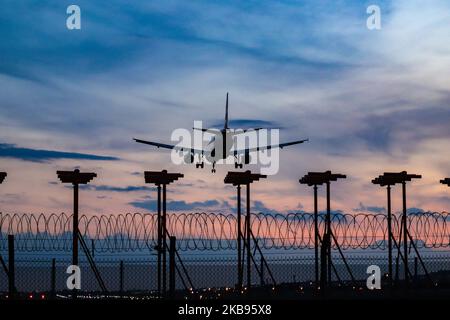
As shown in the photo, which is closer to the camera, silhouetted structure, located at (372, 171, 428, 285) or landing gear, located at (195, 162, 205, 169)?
silhouetted structure, located at (372, 171, 428, 285)

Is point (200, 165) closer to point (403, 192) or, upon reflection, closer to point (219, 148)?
point (219, 148)

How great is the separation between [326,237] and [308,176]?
20.0ft

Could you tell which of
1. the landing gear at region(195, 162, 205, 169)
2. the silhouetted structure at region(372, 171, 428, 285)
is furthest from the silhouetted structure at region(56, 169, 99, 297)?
the landing gear at region(195, 162, 205, 169)

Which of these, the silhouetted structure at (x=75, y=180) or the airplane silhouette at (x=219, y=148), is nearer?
the silhouetted structure at (x=75, y=180)

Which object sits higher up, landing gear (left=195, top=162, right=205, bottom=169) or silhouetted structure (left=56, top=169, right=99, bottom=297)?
landing gear (left=195, top=162, right=205, bottom=169)

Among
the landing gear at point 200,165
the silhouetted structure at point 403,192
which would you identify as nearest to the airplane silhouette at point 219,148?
the landing gear at point 200,165

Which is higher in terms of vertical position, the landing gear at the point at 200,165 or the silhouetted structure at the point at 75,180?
the landing gear at the point at 200,165

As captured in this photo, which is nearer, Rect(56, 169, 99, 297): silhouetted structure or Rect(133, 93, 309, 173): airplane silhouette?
Rect(56, 169, 99, 297): silhouetted structure

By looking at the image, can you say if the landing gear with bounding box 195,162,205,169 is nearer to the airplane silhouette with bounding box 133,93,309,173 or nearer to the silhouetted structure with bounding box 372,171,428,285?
the airplane silhouette with bounding box 133,93,309,173

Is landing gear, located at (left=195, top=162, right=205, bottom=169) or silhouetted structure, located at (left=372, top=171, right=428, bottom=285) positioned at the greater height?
landing gear, located at (left=195, top=162, right=205, bottom=169)

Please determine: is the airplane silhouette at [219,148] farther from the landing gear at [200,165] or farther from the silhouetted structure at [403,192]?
the silhouetted structure at [403,192]
